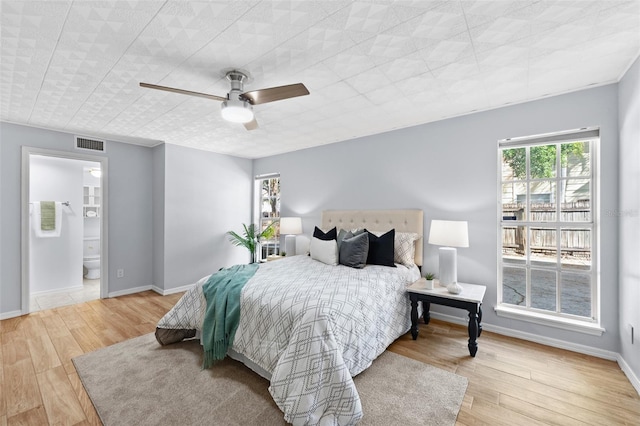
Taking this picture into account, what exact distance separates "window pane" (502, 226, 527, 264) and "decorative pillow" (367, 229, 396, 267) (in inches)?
49.3

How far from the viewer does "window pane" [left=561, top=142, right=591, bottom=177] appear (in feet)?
8.98

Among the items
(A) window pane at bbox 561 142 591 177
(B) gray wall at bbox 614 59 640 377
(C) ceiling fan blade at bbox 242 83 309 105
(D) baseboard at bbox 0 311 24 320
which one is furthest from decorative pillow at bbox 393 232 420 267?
(D) baseboard at bbox 0 311 24 320

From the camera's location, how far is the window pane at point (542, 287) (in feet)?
9.68

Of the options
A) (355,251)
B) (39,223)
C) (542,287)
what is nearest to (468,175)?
(355,251)

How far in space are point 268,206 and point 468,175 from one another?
12.6 ft

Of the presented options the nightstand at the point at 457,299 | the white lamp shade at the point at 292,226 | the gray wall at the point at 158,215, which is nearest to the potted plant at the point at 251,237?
the white lamp shade at the point at 292,226

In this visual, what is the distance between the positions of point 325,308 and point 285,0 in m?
1.91

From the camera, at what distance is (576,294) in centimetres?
305

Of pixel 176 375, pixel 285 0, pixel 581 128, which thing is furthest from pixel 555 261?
pixel 176 375

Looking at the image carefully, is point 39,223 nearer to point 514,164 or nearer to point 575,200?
point 514,164

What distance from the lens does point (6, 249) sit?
346cm

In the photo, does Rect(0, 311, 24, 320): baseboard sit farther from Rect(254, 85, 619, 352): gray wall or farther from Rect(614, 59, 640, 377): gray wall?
Rect(614, 59, 640, 377): gray wall

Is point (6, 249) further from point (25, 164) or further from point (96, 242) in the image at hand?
point (96, 242)

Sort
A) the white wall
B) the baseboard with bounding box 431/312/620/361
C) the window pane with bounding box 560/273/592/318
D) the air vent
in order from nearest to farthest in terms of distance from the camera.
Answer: the baseboard with bounding box 431/312/620/361
the window pane with bounding box 560/273/592/318
the air vent
the white wall
